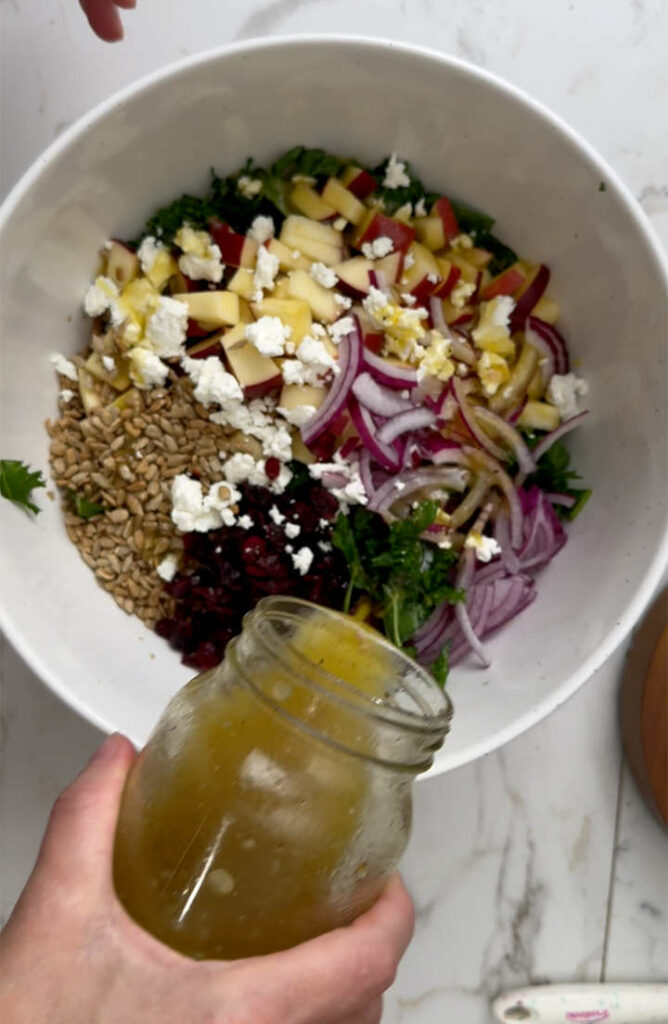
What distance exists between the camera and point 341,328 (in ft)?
4.14

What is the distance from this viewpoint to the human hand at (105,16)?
1137 millimetres

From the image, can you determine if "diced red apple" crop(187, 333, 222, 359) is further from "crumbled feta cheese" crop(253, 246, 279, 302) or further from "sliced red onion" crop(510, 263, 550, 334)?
"sliced red onion" crop(510, 263, 550, 334)

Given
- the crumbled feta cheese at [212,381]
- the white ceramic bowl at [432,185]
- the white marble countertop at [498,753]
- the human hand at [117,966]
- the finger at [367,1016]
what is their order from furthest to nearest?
1. the white marble countertop at [498,753]
2. the crumbled feta cheese at [212,381]
3. the white ceramic bowl at [432,185]
4. the finger at [367,1016]
5. the human hand at [117,966]

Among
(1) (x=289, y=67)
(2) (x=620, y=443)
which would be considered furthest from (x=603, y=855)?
(1) (x=289, y=67)

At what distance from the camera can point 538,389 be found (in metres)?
1.32

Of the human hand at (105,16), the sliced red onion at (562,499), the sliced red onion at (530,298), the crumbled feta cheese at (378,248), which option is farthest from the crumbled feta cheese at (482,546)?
→ the human hand at (105,16)

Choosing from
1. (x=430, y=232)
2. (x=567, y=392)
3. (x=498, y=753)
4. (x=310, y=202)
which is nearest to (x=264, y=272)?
(x=310, y=202)

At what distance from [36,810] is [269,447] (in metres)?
0.69

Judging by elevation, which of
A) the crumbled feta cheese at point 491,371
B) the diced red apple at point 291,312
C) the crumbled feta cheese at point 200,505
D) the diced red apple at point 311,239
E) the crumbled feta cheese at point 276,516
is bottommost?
the crumbled feta cheese at point 200,505

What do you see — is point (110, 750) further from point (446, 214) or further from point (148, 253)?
point (446, 214)

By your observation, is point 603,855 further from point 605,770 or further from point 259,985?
point 259,985

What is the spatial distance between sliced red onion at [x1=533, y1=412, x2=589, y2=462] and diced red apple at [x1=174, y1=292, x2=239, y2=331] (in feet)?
1.57

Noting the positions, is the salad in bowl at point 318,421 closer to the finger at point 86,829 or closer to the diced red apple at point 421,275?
the diced red apple at point 421,275

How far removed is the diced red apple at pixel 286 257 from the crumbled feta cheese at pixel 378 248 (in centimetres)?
9
